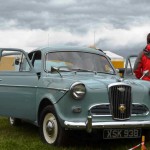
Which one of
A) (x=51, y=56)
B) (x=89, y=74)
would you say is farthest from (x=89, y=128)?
(x=51, y=56)

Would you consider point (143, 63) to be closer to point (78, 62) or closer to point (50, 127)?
point (78, 62)

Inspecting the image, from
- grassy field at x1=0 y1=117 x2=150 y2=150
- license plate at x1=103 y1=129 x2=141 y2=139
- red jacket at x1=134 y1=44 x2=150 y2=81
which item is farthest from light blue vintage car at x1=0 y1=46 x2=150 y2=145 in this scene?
red jacket at x1=134 y1=44 x2=150 y2=81

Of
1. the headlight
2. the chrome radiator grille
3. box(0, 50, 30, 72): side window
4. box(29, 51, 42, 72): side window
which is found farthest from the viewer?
box(0, 50, 30, 72): side window

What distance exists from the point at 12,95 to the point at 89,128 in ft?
6.81

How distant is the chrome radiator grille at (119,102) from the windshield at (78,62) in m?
1.29

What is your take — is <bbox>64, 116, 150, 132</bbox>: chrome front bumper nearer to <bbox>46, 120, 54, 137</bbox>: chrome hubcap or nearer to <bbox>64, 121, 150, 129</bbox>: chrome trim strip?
<bbox>64, 121, 150, 129</bbox>: chrome trim strip

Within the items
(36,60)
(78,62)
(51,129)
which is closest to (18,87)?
(36,60)

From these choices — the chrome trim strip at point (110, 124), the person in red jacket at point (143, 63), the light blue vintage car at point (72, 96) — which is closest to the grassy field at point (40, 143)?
the light blue vintage car at point (72, 96)

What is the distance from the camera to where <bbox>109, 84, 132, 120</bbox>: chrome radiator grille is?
6270 mm

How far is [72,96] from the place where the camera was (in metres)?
6.18

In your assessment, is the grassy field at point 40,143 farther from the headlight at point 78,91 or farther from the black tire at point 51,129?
the headlight at point 78,91

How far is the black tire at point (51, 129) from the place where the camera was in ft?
20.8

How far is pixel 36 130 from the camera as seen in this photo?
8617 mm

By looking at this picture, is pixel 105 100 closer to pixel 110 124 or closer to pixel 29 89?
pixel 110 124
